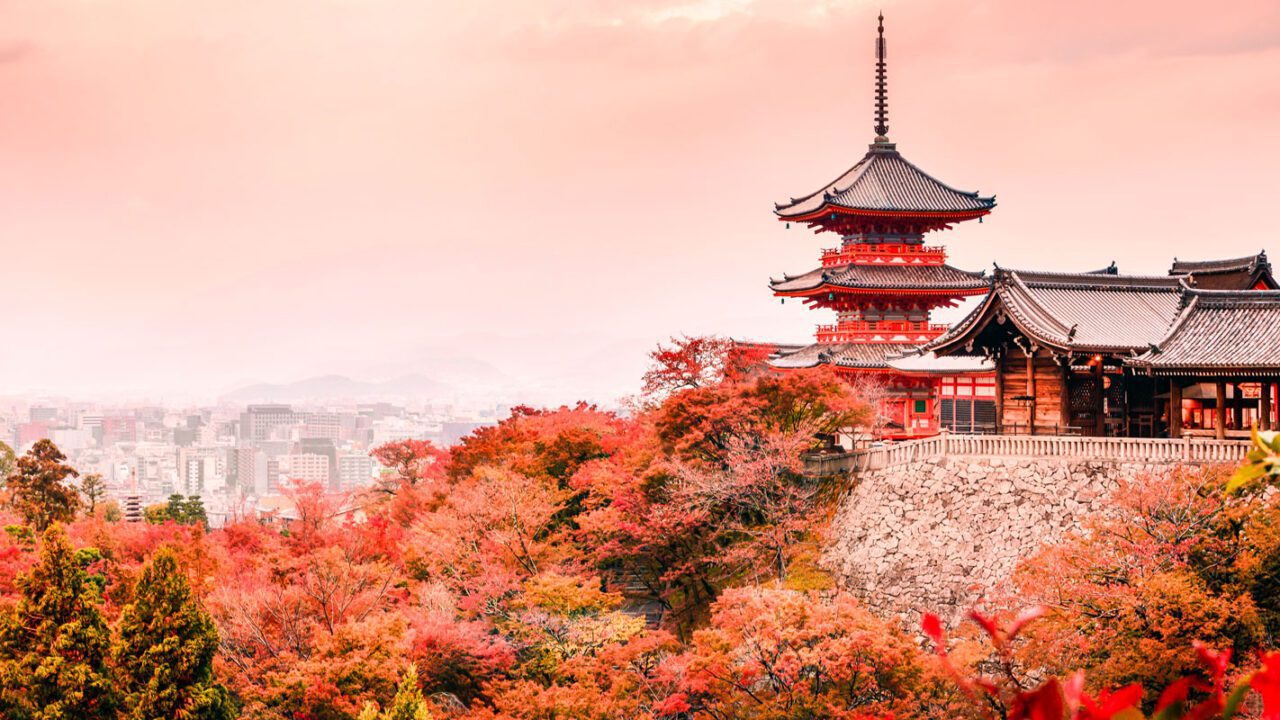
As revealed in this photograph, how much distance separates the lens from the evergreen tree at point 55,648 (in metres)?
22.9

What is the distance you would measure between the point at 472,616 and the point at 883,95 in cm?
2445

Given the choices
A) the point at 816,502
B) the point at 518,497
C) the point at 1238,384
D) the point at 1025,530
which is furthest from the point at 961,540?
the point at 518,497

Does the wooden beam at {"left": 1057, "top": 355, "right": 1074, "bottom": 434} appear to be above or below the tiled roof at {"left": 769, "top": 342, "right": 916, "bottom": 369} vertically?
below

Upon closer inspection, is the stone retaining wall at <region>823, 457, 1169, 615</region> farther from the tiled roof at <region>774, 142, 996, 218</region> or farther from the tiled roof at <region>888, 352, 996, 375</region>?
the tiled roof at <region>774, 142, 996, 218</region>

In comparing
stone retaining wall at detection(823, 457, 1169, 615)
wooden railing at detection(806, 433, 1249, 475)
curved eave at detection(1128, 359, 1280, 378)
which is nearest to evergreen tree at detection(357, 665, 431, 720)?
stone retaining wall at detection(823, 457, 1169, 615)

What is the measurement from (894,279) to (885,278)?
290mm

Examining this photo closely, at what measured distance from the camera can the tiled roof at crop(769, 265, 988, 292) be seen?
37688 millimetres

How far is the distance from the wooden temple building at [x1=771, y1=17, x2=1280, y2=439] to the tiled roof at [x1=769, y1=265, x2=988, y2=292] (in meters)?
0.07

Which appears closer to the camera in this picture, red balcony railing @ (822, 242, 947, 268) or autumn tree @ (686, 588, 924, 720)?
autumn tree @ (686, 588, 924, 720)

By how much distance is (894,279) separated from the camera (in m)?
38.3

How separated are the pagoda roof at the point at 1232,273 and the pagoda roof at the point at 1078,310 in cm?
184

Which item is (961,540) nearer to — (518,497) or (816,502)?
(816,502)

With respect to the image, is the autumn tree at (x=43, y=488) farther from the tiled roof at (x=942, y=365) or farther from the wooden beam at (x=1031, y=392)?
the wooden beam at (x=1031, y=392)

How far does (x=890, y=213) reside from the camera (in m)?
38.7
